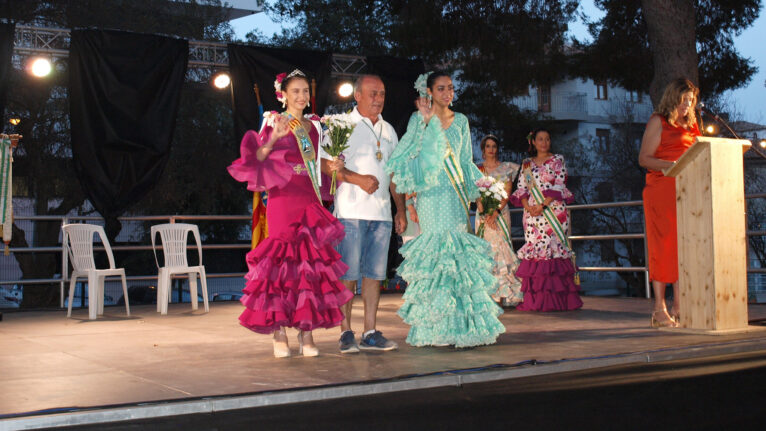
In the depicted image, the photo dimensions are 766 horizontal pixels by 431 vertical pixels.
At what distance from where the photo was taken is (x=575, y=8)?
13.6m

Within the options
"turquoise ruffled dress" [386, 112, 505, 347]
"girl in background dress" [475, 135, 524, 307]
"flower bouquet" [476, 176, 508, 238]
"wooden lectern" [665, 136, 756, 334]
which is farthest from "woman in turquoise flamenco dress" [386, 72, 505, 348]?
"girl in background dress" [475, 135, 524, 307]

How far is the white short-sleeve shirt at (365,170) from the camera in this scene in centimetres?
491

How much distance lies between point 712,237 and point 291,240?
268 centimetres

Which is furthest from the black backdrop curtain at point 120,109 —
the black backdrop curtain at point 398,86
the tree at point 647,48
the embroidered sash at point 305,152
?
the tree at point 647,48

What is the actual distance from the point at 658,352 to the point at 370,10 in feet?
40.2

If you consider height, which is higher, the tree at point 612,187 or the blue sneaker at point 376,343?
the tree at point 612,187

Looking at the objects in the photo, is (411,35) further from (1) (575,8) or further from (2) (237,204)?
(2) (237,204)

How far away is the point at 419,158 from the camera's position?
5.00 metres

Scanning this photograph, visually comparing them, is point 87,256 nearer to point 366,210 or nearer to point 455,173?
point 366,210

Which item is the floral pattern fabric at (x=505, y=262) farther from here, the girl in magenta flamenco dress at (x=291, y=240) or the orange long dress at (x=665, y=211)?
the girl in magenta flamenco dress at (x=291, y=240)

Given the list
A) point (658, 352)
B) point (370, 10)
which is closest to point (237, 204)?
A: point (370, 10)

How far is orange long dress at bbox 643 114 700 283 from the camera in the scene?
571 cm

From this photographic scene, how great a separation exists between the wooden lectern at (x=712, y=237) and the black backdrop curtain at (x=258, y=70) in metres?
5.36

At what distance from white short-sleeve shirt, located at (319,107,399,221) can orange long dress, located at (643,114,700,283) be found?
203 centimetres
